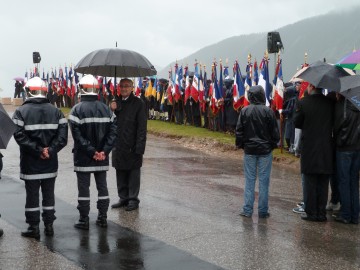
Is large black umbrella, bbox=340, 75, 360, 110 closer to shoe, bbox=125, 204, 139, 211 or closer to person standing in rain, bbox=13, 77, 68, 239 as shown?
shoe, bbox=125, 204, 139, 211

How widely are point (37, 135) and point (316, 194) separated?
4180 mm

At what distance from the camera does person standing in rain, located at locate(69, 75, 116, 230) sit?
23.5 feet

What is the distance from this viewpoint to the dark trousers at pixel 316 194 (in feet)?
26.1

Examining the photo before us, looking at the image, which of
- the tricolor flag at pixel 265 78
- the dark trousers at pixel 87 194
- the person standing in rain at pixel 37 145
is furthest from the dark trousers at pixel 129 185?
the tricolor flag at pixel 265 78

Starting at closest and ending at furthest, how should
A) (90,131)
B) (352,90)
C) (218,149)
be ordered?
(90,131), (352,90), (218,149)

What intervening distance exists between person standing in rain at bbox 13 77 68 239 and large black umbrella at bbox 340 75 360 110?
153 inches

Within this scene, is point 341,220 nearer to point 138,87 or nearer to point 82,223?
point 82,223

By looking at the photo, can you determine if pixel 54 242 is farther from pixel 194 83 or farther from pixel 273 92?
pixel 194 83

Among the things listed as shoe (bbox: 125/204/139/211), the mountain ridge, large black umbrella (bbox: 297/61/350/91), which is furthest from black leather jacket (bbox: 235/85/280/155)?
the mountain ridge

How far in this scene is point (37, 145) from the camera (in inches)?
262

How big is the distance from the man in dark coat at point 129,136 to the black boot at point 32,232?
6.27ft

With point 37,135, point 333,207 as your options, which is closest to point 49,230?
point 37,135

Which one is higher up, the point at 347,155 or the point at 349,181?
the point at 347,155

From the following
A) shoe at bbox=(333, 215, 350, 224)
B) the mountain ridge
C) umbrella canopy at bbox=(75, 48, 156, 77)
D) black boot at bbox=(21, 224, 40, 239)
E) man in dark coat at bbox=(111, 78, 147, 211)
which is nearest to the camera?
black boot at bbox=(21, 224, 40, 239)
